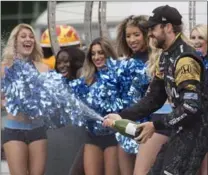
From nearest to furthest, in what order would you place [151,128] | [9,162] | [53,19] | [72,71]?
[151,128]
[9,162]
[72,71]
[53,19]

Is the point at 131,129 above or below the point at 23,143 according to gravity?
above

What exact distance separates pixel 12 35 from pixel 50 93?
0.69 metres

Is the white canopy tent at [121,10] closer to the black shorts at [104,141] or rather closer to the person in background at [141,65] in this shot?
the person in background at [141,65]

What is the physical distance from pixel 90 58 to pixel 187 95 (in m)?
2.14

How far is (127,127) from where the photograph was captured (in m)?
4.82

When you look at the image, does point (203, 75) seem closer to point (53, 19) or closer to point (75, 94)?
point (75, 94)

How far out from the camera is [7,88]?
6.53m

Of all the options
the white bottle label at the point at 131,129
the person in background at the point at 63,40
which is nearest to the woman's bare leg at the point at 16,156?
the white bottle label at the point at 131,129

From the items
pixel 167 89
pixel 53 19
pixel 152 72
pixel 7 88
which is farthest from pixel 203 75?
pixel 53 19

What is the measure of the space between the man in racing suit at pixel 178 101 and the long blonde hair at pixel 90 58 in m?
1.48

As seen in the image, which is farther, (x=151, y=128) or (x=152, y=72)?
(x=152, y=72)

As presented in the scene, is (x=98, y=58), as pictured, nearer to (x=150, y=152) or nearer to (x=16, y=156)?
(x=16, y=156)

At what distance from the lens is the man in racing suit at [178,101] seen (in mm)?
4617

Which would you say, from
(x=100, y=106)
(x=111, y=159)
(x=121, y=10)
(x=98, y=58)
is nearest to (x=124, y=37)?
(x=98, y=58)
